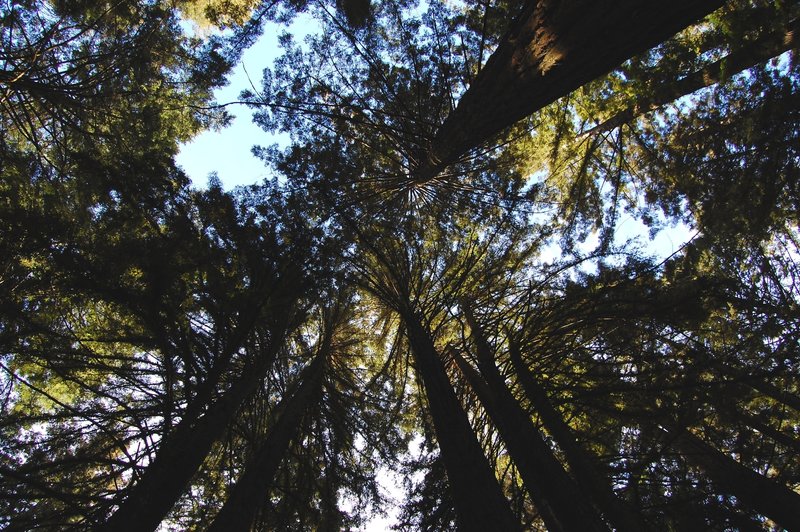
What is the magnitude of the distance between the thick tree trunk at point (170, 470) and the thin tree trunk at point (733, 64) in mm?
8904

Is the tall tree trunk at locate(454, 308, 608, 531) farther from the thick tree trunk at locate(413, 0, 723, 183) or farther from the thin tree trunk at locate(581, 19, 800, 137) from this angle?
the thin tree trunk at locate(581, 19, 800, 137)

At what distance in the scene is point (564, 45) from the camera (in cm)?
316

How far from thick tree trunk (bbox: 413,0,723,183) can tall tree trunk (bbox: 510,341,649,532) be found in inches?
135

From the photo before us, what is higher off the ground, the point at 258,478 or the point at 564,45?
the point at 564,45

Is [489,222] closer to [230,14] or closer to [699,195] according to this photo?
[699,195]

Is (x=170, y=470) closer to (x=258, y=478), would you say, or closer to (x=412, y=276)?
(x=258, y=478)

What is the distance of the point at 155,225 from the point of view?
18.2 ft

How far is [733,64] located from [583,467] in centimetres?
663

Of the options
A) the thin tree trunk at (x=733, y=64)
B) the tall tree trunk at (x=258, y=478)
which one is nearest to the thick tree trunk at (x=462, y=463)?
the tall tree trunk at (x=258, y=478)

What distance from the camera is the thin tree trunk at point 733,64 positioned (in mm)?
5832

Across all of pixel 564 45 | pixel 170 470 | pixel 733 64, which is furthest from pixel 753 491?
pixel 170 470

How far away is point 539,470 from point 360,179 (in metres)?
6.67

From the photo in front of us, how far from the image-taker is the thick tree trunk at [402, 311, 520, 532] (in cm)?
354

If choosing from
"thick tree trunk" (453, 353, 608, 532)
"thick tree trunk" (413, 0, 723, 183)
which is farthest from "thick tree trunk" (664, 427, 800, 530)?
"thick tree trunk" (413, 0, 723, 183)
